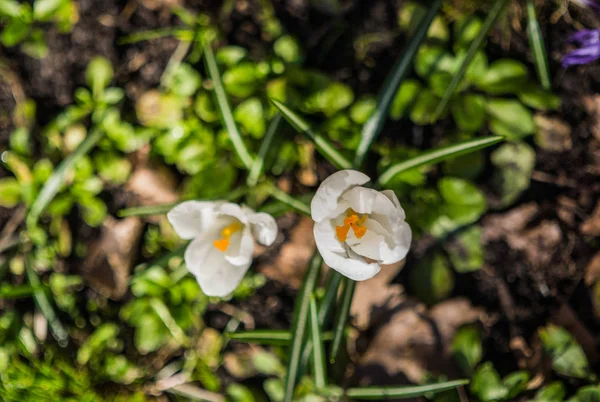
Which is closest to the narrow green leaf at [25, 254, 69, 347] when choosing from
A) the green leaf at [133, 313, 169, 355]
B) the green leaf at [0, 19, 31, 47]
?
the green leaf at [133, 313, 169, 355]

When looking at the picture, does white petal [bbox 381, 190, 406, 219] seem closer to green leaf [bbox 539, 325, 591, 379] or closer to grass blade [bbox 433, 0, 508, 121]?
grass blade [bbox 433, 0, 508, 121]

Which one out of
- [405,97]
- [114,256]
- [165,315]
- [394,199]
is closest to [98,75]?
[114,256]

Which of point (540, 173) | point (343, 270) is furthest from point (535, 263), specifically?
point (343, 270)

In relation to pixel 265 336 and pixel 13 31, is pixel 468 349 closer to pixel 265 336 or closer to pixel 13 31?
pixel 265 336

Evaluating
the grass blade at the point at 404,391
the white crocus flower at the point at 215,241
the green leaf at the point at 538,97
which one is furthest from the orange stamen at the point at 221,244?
the green leaf at the point at 538,97

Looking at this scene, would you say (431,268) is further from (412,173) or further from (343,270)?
(343,270)

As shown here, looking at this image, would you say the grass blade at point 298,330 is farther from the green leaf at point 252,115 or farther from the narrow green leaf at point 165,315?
the narrow green leaf at point 165,315

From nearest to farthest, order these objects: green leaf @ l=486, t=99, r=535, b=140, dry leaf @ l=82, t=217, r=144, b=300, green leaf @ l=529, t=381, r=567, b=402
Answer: green leaf @ l=529, t=381, r=567, b=402, green leaf @ l=486, t=99, r=535, b=140, dry leaf @ l=82, t=217, r=144, b=300
